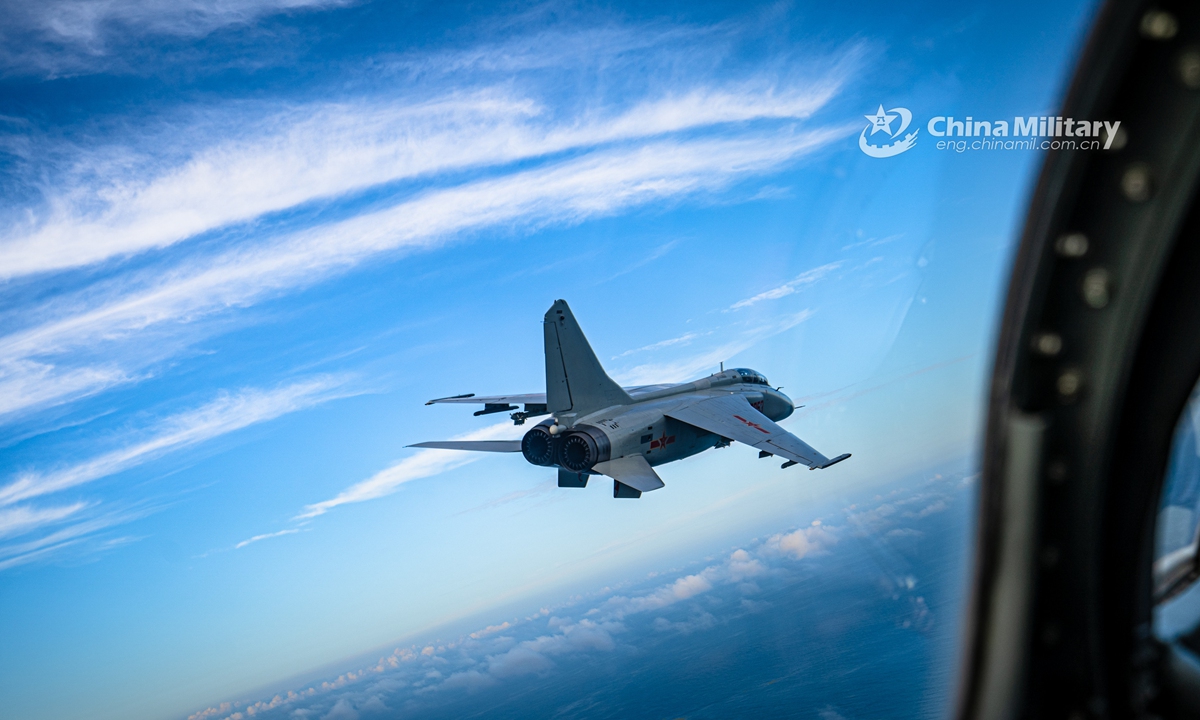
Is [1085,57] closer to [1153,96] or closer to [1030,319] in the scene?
[1153,96]

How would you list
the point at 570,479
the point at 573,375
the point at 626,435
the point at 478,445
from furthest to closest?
the point at 478,445 < the point at 573,375 < the point at 570,479 < the point at 626,435

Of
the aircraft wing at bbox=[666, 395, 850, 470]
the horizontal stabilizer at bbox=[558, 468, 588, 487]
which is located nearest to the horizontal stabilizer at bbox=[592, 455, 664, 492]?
the horizontal stabilizer at bbox=[558, 468, 588, 487]

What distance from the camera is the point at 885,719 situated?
45656 mm

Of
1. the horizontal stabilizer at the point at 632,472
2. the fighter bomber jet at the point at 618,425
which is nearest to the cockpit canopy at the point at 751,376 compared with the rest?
the fighter bomber jet at the point at 618,425

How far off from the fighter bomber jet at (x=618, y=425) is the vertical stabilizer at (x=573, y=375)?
0.02m

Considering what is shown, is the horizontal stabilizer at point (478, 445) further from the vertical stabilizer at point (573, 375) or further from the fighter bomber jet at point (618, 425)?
the vertical stabilizer at point (573, 375)

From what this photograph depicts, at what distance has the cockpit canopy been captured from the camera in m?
20.0

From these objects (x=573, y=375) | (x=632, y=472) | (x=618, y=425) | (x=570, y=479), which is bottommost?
(x=632, y=472)

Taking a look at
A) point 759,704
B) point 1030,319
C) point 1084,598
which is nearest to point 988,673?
point 1084,598

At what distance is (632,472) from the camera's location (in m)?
14.8

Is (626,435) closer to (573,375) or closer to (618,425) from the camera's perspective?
(618,425)

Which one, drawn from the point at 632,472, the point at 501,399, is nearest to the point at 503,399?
the point at 501,399

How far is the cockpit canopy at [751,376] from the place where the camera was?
20.0 meters

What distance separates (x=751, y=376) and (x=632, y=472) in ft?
22.7
